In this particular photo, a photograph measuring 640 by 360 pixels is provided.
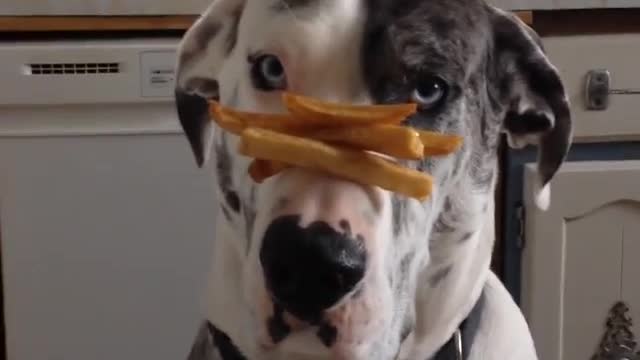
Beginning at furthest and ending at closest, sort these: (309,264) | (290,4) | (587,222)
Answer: (587,222)
(290,4)
(309,264)

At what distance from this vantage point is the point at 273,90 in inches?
34.6

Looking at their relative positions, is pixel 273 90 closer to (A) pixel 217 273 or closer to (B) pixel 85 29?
(A) pixel 217 273

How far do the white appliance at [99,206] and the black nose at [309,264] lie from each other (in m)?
1.15

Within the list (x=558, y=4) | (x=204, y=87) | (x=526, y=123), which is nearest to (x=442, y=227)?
(x=526, y=123)

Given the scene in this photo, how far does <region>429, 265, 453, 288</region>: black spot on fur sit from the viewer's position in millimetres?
946

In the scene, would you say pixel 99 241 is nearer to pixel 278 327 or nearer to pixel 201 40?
pixel 201 40

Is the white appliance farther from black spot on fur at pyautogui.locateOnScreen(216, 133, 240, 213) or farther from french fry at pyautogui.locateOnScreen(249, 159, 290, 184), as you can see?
french fry at pyautogui.locateOnScreen(249, 159, 290, 184)

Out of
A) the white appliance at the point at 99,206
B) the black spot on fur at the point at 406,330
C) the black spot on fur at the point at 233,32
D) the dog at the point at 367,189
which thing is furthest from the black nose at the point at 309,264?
the white appliance at the point at 99,206

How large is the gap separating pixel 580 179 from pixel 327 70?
121 cm

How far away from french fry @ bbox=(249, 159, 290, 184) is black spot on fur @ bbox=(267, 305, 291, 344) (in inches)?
A: 3.7

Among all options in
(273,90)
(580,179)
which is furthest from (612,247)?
(273,90)

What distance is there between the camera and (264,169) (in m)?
0.83

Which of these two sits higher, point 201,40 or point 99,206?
point 201,40

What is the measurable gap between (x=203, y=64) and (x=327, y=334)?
0.30 metres
